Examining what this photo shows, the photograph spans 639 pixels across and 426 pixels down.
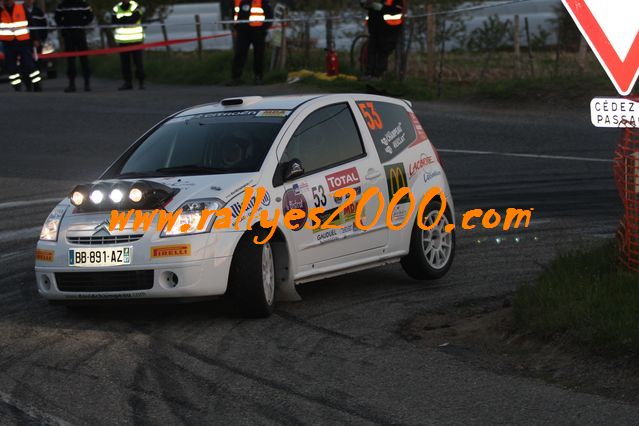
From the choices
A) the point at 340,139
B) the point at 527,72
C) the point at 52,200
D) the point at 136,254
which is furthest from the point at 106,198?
the point at 527,72

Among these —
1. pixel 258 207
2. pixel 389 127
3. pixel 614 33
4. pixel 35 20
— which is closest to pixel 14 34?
pixel 35 20

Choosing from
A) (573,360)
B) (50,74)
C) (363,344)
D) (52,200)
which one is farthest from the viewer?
(50,74)

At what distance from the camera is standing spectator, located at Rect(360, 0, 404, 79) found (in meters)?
25.0

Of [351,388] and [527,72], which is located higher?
[351,388]

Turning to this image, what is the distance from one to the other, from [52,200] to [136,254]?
6.74 metres

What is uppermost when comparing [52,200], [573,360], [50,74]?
[573,360]

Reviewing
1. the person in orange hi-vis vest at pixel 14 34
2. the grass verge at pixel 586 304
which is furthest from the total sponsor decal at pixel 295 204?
the person in orange hi-vis vest at pixel 14 34

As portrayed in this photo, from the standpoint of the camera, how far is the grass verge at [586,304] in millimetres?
7949

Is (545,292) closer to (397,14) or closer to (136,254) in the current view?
(136,254)

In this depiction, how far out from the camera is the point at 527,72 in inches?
1084

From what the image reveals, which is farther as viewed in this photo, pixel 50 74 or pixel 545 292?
pixel 50 74

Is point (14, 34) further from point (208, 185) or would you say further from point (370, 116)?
point (208, 185)

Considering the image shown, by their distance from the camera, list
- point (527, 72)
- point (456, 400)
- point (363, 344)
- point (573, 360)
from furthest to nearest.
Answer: point (527, 72) → point (363, 344) → point (573, 360) → point (456, 400)

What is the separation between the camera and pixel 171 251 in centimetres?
926
